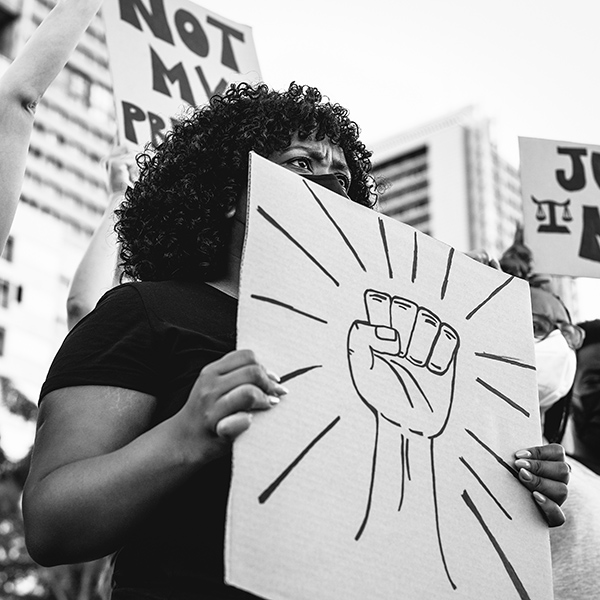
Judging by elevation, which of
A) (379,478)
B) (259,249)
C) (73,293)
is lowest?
(379,478)

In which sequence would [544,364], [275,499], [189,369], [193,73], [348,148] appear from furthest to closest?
[193,73] → [544,364] → [348,148] → [189,369] → [275,499]

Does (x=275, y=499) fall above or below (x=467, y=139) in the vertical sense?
below

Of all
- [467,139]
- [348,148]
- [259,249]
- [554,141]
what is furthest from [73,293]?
[467,139]

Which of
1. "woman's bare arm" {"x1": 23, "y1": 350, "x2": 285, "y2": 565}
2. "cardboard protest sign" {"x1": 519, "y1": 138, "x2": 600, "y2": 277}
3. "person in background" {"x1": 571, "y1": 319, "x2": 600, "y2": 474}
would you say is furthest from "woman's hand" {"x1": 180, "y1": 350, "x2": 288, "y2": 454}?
"cardboard protest sign" {"x1": 519, "y1": 138, "x2": 600, "y2": 277}

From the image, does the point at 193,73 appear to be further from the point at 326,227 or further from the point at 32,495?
the point at 32,495

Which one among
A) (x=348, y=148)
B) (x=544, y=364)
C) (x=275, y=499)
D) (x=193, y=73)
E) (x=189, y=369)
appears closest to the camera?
(x=275, y=499)

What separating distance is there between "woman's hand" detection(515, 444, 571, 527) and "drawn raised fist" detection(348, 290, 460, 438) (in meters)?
0.17

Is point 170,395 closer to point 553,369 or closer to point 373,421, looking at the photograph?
Answer: point 373,421

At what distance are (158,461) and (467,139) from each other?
88.3m

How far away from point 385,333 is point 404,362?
0.17 ft

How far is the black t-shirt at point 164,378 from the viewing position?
54.6 inches

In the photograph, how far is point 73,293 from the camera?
280 cm

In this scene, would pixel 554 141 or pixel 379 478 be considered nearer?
pixel 379 478

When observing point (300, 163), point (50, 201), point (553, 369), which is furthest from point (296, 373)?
point (50, 201)
